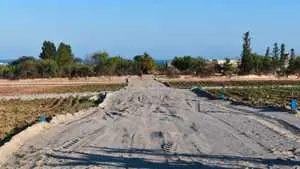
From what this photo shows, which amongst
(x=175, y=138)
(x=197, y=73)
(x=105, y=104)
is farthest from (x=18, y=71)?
(x=175, y=138)

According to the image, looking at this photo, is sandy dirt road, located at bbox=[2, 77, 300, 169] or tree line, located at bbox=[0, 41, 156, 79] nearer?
sandy dirt road, located at bbox=[2, 77, 300, 169]

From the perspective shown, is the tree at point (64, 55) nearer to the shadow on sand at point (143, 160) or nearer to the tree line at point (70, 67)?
the tree line at point (70, 67)

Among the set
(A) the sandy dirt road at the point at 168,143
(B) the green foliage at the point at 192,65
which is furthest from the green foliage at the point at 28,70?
(A) the sandy dirt road at the point at 168,143

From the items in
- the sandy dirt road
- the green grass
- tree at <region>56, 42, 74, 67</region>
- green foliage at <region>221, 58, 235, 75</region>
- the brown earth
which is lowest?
the brown earth

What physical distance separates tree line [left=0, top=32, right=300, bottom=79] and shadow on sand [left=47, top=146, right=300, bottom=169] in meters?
76.6

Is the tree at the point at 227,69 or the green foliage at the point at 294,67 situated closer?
the green foliage at the point at 294,67

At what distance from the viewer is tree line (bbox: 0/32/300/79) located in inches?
3708

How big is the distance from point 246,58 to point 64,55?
114 feet

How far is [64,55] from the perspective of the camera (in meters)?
109

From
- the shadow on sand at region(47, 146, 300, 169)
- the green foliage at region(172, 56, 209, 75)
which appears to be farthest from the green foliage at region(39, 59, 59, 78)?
the shadow on sand at region(47, 146, 300, 169)

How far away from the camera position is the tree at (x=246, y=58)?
95.8 meters

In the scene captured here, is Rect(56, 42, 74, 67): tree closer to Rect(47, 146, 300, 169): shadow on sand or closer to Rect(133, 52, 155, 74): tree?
Rect(133, 52, 155, 74): tree

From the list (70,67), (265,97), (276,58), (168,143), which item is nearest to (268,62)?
(276,58)

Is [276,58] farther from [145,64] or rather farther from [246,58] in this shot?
[145,64]
